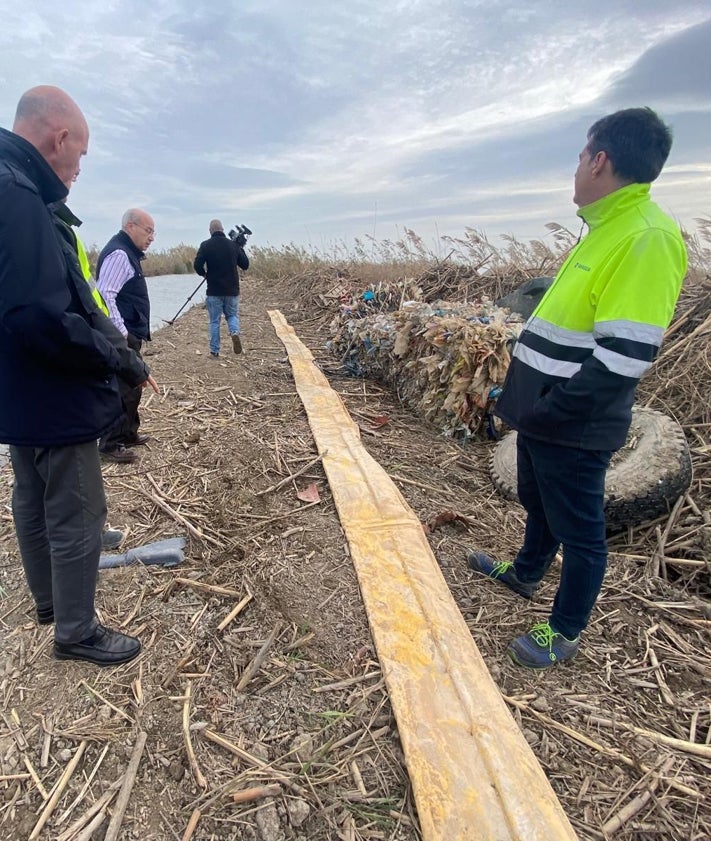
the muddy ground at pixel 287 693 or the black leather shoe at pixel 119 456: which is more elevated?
the black leather shoe at pixel 119 456

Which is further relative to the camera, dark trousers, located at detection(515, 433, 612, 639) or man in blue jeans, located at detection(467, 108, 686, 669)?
dark trousers, located at detection(515, 433, 612, 639)

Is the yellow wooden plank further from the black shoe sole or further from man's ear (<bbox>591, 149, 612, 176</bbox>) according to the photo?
man's ear (<bbox>591, 149, 612, 176</bbox>)

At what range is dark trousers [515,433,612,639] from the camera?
6.28 ft

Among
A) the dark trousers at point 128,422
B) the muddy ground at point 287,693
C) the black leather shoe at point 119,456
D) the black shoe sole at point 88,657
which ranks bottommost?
the muddy ground at point 287,693

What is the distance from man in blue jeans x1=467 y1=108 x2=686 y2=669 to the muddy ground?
0.34 m

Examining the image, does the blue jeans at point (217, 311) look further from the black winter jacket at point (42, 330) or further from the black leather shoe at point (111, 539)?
the black winter jacket at point (42, 330)

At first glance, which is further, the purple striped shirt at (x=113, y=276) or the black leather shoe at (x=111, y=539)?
the purple striped shirt at (x=113, y=276)

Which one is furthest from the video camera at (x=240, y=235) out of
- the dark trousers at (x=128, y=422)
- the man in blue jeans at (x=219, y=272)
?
the dark trousers at (x=128, y=422)

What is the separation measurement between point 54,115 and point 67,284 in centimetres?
56

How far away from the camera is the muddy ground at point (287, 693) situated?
1580 mm

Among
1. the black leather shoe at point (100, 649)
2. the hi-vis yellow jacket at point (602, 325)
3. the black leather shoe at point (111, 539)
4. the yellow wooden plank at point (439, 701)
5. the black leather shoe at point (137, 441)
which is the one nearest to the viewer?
the yellow wooden plank at point (439, 701)

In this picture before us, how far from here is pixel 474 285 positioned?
344 inches

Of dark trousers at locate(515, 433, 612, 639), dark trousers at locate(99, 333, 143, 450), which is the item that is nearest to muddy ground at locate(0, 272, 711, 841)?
dark trousers at locate(515, 433, 612, 639)

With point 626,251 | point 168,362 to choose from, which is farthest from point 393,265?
point 626,251
